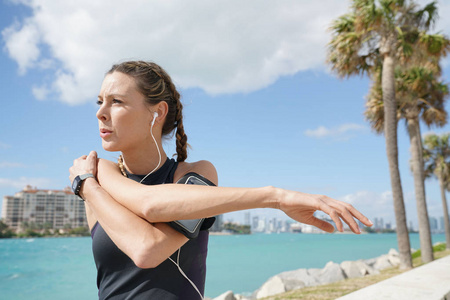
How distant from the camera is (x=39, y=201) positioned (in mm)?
109500

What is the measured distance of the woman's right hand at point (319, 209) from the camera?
910 millimetres

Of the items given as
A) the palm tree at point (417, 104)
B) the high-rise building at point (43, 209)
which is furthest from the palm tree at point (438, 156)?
the high-rise building at point (43, 209)

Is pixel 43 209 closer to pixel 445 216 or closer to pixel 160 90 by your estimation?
pixel 445 216

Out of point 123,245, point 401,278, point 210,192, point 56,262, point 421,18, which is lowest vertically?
point 56,262

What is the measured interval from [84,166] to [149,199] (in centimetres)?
44

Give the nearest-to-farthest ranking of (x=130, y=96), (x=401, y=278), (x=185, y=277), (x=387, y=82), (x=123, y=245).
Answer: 1. (x=123, y=245)
2. (x=185, y=277)
3. (x=130, y=96)
4. (x=401, y=278)
5. (x=387, y=82)

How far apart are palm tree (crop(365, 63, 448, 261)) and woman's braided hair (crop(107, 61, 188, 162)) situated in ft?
44.8

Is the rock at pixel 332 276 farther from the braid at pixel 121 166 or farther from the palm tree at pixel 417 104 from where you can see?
the braid at pixel 121 166

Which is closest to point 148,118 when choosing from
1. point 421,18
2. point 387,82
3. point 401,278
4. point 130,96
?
point 130,96

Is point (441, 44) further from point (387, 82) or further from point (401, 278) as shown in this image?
point (401, 278)

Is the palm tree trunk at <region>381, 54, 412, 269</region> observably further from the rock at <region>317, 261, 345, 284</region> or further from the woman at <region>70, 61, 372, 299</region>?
the woman at <region>70, 61, 372, 299</region>

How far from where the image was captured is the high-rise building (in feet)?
346

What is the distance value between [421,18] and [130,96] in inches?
519

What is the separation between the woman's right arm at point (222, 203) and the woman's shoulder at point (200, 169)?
1.11 ft
